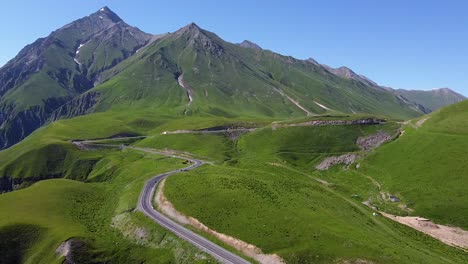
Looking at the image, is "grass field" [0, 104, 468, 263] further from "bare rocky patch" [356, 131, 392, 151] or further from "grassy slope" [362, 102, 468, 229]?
"bare rocky patch" [356, 131, 392, 151]

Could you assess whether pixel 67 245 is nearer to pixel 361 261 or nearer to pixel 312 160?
pixel 361 261

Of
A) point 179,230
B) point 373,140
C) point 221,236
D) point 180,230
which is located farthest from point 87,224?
point 373,140

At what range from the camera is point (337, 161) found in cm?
16450

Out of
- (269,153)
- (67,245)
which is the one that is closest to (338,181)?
(269,153)

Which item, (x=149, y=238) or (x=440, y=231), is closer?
(x=149, y=238)

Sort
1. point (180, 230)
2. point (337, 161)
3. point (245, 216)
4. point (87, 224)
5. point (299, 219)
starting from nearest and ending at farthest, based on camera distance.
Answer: point (299, 219), point (180, 230), point (245, 216), point (87, 224), point (337, 161)

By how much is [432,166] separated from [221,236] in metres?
94.8

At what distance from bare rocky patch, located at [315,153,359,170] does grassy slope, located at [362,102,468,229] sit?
728 cm

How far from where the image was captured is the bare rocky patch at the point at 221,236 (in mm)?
62531

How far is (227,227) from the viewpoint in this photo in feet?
241

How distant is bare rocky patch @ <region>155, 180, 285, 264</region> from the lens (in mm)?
62531

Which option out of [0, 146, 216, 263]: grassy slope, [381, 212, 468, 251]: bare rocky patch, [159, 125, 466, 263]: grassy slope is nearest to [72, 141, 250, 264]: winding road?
[0, 146, 216, 263]: grassy slope

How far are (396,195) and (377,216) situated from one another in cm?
2746

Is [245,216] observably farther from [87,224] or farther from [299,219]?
[87,224]
